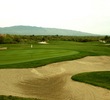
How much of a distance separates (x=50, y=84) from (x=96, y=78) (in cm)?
332

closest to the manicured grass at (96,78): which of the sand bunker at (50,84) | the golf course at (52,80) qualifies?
the golf course at (52,80)

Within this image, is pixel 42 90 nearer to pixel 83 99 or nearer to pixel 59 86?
pixel 59 86

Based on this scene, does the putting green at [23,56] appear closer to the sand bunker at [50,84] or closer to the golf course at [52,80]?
the golf course at [52,80]

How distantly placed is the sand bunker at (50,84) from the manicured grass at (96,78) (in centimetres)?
60

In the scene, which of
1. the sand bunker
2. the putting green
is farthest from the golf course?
the putting green

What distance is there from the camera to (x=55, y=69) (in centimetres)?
2053

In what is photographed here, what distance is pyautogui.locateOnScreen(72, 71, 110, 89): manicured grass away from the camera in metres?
15.4

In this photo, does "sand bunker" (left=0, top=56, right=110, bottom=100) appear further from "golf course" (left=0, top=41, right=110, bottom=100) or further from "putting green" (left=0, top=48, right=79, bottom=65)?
"putting green" (left=0, top=48, right=79, bottom=65)

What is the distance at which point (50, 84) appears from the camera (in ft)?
52.1

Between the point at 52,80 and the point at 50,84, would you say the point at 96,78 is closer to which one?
the point at 52,80

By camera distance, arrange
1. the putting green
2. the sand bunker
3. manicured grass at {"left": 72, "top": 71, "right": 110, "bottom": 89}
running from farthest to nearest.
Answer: the putting green
manicured grass at {"left": 72, "top": 71, "right": 110, "bottom": 89}
the sand bunker

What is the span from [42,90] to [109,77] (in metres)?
5.20

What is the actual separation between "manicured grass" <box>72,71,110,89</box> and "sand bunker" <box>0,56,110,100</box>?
0.60 m

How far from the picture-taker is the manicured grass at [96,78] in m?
15.4
